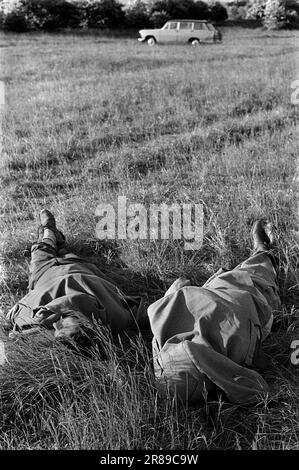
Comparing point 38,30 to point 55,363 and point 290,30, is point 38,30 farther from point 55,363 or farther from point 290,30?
point 55,363

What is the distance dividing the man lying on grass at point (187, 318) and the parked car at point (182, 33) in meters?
9.50

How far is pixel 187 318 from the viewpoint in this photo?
247 cm

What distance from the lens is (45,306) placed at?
2.62 meters

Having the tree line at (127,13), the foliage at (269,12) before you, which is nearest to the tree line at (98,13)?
the tree line at (127,13)

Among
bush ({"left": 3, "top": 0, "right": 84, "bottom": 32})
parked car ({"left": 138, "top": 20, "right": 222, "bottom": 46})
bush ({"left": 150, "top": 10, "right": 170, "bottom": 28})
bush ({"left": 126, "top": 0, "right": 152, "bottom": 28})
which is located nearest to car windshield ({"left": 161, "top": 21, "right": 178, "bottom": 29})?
parked car ({"left": 138, "top": 20, "right": 222, "bottom": 46})

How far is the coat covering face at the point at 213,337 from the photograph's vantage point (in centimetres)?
221

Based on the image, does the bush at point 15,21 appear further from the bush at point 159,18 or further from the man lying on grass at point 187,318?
the man lying on grass at point 187,318

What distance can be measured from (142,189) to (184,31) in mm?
8572

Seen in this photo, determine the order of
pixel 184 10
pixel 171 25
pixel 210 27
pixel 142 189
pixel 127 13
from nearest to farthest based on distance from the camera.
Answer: pixel 142 189
pixel 184 10
pixel 210 27
pixel 171 25
pixel 127 13

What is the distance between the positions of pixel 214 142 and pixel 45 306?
11.7 feet

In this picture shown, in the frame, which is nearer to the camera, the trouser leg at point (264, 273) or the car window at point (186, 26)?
the trouser leg at point (264, 273)

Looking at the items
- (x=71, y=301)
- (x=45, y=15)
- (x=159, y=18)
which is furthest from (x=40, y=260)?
(x=45, y=15)

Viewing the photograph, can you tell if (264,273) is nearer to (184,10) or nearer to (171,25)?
(184,10)

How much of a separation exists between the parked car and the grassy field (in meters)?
0.92
